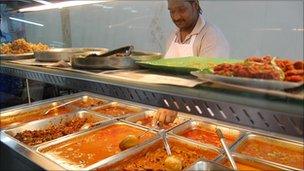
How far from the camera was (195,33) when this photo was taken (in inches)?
109

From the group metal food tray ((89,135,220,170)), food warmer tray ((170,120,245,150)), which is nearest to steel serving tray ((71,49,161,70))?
metal food tray ((89,135,220,170))

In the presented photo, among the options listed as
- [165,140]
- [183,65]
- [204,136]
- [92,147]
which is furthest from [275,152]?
[92,147]

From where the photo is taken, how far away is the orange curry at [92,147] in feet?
5.95

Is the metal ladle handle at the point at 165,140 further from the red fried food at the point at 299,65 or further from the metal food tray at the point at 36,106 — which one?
the metal food tray at the point at 36,106

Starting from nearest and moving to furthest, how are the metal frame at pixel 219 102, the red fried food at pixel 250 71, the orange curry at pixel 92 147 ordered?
the metal frame at pixel 219 102
the red fried food at pixel 250 71
the orange curry at pixel 92 147

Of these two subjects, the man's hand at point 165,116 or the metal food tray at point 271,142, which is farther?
the man's hand at point 165,116

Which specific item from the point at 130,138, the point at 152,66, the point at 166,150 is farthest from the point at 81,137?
the point at 152,66

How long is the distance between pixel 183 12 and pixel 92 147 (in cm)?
149

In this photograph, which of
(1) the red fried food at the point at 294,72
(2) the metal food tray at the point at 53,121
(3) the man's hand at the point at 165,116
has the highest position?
(1) the red fried food at the point at 294,72

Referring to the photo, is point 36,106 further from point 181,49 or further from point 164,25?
point 164,25

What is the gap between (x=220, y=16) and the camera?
3.79 m

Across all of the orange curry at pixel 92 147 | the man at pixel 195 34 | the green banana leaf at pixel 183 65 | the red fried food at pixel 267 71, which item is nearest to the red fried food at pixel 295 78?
the red fried food at pixel 267 71

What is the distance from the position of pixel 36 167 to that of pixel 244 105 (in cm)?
122

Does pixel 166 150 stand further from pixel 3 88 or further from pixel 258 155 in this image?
pixel 3 88
